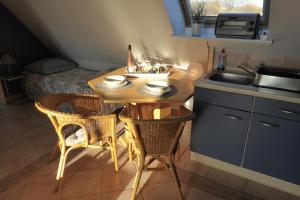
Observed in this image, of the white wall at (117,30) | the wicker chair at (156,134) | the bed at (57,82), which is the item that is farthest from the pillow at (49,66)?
the wicker chair at (156,134)

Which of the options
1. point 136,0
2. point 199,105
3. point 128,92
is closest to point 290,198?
point 199,105

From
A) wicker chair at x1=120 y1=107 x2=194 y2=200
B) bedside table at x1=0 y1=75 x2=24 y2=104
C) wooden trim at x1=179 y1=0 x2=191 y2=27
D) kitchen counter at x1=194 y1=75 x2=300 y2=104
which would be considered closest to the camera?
wicker chair at x1=120 y1=107 x2=194 y2=200

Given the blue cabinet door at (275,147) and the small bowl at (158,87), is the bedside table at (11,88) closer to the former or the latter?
the small bowl at (158,87)

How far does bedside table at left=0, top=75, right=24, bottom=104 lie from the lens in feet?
12.4

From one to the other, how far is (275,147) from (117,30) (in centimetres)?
221

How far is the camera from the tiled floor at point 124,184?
6.57ft

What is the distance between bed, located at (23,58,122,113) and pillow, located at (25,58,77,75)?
5 centimetres

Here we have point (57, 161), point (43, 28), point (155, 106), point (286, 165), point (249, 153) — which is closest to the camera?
point (286, 165)

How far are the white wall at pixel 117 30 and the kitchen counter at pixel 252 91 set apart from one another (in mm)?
589

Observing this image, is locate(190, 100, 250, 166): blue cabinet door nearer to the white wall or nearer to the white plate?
the white plate

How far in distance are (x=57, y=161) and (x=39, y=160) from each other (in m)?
0.19

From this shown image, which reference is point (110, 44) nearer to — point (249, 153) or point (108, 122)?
point (108, 122)

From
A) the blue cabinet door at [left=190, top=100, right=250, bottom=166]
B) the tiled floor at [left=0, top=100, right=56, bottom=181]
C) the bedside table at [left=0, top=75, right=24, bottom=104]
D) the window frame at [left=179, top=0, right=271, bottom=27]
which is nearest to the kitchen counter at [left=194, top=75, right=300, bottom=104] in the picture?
the blue cabinet door at [left=190, top=100, right=250, bottom=166]

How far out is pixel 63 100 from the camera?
7.26 feet
